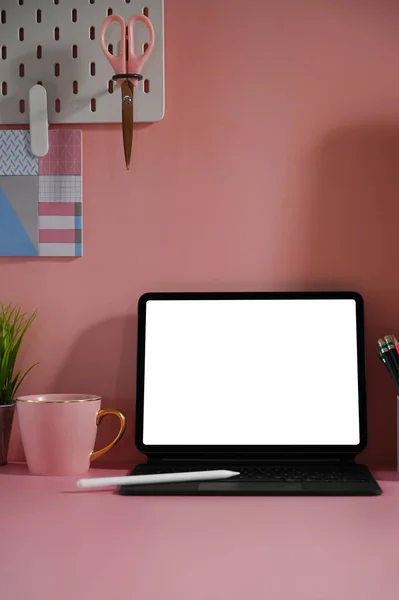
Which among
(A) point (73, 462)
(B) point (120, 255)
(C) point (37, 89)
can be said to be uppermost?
(C) point (37, 89)

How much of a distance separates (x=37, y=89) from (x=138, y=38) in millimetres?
174

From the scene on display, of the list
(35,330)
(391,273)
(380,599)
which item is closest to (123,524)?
(380,599)

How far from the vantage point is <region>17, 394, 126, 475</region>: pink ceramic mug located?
0.94 metres

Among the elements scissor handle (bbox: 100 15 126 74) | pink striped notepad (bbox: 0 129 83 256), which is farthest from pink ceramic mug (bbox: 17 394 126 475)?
scissor handle (bbox: 100 15 126 74)

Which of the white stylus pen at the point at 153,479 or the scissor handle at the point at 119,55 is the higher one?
the scissor handle at the point at 119,55

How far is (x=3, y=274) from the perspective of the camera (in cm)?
110

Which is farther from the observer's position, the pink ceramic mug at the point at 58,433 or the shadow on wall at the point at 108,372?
the shadow on wall at the point at 108,372

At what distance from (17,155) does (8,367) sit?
0.33m

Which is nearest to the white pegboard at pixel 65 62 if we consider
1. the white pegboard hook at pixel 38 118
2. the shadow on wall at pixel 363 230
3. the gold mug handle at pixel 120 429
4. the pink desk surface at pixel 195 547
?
the white pegboard hook at pixel 38 118

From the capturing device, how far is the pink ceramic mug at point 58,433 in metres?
0.94

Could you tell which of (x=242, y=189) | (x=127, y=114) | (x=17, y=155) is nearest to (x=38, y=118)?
(x=17, y=155)

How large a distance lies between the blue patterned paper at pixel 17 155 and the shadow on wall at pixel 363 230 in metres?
0.43

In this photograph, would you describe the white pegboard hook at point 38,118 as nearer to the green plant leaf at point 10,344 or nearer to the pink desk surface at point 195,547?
the green plant leaf at point 10,344

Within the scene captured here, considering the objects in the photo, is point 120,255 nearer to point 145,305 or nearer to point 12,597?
point 145,305
